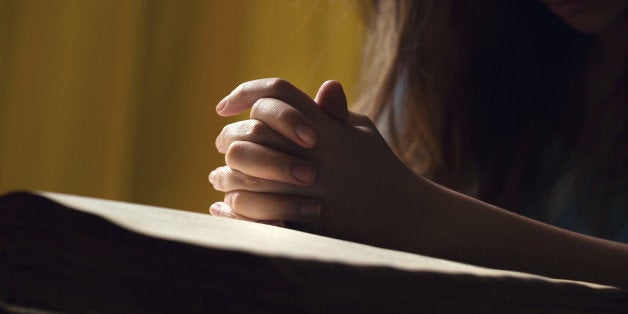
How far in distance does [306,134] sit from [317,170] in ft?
0.09

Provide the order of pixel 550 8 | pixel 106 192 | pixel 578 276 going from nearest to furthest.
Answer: pixel 578 276, pixel 550 8, pixel 106 192

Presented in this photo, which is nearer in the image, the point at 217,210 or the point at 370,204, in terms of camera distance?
the point at 370,204

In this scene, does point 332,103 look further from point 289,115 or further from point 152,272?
point 152,272

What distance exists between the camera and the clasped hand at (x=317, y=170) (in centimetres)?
51

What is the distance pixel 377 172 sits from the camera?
0.53 m

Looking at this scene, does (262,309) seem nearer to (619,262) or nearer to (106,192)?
(619,262)

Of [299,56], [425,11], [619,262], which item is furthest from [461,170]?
[299,56]

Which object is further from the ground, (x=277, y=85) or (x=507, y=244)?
(x=277, y=85)

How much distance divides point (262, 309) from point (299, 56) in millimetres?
1765

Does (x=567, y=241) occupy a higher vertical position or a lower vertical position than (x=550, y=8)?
lower

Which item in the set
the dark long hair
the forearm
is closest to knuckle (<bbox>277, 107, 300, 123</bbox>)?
the forearm

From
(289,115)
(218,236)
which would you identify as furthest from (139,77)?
(218,236)

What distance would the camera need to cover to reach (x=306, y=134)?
0.51 meters

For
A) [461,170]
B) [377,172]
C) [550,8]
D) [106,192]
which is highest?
[550,8]
